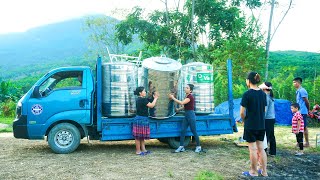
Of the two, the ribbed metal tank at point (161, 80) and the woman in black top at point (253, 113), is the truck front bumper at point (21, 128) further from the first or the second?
the woman in black top at point (253, 113)

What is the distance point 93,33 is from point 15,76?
31022 millimetres

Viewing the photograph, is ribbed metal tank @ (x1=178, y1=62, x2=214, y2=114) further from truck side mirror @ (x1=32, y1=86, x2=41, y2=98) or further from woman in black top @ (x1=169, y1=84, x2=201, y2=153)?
truck side mirror @ (x1=32, y1=86, x2=41, y2=98)

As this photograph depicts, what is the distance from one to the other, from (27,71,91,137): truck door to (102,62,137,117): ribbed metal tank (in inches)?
18.3

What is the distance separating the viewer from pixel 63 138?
8008 mm

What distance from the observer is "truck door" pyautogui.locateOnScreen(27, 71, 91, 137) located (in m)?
7.83

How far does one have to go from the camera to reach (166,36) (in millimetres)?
24547

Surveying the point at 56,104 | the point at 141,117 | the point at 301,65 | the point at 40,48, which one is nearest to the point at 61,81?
the point at 56,104

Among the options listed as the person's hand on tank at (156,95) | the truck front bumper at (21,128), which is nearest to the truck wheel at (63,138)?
the truck front bumper at (21,128)

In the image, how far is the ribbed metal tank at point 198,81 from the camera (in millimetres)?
8594

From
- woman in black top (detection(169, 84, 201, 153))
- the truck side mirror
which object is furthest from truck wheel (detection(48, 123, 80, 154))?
woman in black top (detection(169, 84, 201, 153))

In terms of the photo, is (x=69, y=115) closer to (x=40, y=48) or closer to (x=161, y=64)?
(x=161, y=64)

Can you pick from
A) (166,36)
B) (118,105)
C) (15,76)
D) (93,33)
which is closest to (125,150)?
(118,105)

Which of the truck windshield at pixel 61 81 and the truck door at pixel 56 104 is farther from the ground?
the truck windshield at pixel 61 81

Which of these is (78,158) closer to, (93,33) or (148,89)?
(148,89)
